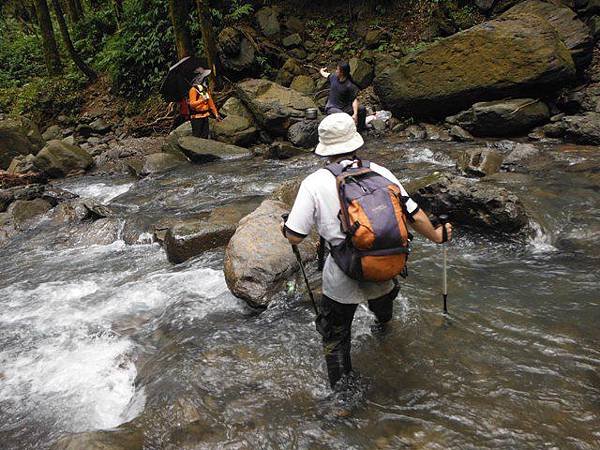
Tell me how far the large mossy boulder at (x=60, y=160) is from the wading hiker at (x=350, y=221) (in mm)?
12845

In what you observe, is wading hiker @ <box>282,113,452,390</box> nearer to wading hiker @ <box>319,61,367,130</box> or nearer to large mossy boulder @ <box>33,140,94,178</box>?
wading hiker @ <box>319,61,367,130</box>

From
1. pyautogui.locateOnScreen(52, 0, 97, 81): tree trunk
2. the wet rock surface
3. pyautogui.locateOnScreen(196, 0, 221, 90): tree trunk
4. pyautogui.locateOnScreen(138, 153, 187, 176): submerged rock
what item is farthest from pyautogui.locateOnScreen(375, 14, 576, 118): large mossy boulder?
pyautogui.locateOnScreen(52, 0, 97, 81): tree trunk

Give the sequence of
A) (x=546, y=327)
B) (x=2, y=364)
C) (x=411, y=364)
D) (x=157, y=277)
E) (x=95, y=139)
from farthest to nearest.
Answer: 1. (x=95, y=139)
2. (x=157, y=277)
3. (x=2, y=364)
4. (x=546, y=327)
5. (x=411, y=364)

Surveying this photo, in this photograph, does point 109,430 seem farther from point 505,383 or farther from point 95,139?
point 95,139

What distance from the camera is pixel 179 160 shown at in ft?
43.2

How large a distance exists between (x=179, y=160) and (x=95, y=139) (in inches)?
238

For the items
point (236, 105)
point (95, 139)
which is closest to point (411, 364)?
point (236, 105)

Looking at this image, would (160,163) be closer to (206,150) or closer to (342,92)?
(206,150)

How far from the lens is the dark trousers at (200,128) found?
13023 millimetres

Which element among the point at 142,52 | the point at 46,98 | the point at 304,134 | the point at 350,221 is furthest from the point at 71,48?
the point at 350,221

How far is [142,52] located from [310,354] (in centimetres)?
1817

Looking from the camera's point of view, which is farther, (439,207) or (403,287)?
(439,207)

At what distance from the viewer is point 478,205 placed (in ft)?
21.1

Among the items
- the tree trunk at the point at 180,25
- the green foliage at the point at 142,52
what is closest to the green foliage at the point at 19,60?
the green foliage at the point at 142,52
